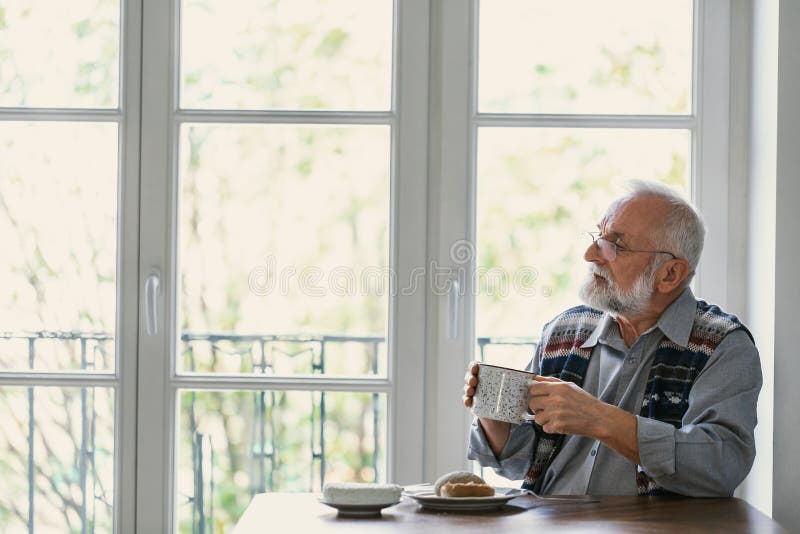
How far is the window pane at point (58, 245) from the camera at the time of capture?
2.51m

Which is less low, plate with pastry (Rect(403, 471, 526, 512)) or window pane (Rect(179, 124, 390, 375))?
window pane (Rect(179, 124, 390, 375))

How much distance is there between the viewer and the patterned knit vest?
1.84 metres

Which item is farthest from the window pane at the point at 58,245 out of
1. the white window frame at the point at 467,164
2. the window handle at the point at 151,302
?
the white window frame at the point at 467,164

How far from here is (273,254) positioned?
2.50 m

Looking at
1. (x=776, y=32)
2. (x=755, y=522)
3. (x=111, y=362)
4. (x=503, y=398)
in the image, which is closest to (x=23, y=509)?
(x=111, y=362)

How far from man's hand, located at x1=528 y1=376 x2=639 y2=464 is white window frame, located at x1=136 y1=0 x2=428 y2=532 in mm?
806

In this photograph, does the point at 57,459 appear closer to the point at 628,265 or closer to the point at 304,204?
the point at 304,204

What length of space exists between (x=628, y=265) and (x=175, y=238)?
120cm

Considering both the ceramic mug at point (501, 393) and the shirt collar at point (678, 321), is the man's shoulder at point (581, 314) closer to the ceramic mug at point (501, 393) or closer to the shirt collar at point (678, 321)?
the shirt collar at point (678, 321)

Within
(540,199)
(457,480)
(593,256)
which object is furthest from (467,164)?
(457,480)

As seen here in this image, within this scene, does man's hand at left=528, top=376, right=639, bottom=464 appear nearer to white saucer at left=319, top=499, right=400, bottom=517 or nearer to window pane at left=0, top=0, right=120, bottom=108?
white saucer at left=319, top=499, right=400, bottom=517

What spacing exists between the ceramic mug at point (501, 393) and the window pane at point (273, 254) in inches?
35.1

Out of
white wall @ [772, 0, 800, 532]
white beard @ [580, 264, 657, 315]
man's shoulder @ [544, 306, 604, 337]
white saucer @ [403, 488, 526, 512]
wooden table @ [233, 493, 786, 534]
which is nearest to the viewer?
wooden table @ [233, 493, 786, 534]

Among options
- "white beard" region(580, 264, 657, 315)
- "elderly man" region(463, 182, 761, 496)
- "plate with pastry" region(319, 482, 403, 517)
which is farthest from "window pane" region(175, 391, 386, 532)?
"plate with pastry" region(319, 482, 403, 517)
